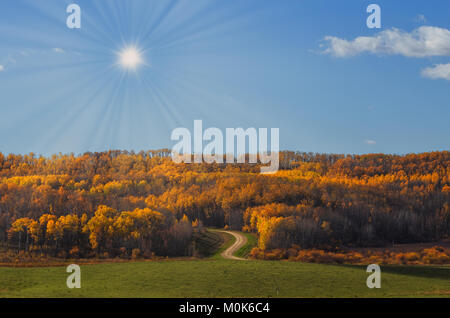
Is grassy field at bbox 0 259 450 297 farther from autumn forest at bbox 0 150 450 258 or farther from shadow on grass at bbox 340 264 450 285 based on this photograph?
autumn forest at bbox 0 150 450 258

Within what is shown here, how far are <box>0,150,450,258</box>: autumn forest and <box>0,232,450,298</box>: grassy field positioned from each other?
37778 millimetres

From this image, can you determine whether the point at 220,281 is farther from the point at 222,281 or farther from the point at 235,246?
the point at 235,246

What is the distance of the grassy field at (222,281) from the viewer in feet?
156

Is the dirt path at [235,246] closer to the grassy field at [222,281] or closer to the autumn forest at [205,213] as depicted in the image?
the autumn forest at [205,213]

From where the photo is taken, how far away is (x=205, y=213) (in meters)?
144

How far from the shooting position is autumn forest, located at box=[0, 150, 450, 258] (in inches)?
4102

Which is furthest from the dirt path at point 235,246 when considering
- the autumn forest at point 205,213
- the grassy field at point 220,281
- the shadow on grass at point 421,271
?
the shadow on grass at point 421,271

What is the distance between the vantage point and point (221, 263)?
6944cm

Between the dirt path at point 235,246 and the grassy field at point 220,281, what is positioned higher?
the grassy field at point 220,281

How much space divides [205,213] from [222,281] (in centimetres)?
8919

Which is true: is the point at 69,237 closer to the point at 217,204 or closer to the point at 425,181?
the point at 217,204

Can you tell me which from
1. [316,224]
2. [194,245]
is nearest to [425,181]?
[316,224]

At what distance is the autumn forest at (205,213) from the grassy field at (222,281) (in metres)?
37.8
